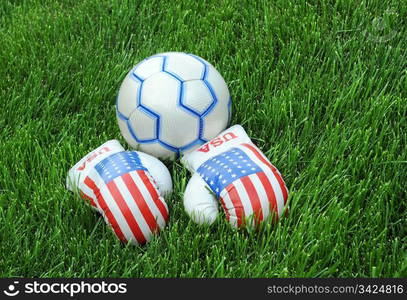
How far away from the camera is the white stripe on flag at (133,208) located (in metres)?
2.42

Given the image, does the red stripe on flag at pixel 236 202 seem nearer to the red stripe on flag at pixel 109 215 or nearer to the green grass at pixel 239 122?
the green grass at pixel 239 122

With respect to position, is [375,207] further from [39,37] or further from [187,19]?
[39,37]

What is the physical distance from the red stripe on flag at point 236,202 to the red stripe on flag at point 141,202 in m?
0.33

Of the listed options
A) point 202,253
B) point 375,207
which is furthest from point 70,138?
point 375,207

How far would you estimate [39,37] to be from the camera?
371cm

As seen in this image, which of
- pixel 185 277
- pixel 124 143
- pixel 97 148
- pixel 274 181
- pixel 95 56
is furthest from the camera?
pixel 95 56

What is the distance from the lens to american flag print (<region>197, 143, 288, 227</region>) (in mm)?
2406

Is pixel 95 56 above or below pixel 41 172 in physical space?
above

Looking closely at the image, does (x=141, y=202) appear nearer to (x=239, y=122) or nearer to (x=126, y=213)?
(x=126, y=213)

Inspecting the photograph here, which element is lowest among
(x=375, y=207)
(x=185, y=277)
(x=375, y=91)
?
(x=185, y=277)

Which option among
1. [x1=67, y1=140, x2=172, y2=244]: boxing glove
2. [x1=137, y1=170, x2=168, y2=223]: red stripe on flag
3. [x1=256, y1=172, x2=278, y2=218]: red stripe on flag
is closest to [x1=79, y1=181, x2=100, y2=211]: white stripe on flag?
[x1=67, y1=140, x2=172, y2=244]: boxing glove

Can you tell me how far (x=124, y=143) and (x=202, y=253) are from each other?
744 millimetres

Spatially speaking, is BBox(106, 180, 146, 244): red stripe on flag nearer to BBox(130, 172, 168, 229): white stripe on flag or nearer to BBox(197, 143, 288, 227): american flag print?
BBox(130, 172, 168, 229): white stripe on flag

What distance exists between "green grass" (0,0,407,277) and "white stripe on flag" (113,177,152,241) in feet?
0.24
